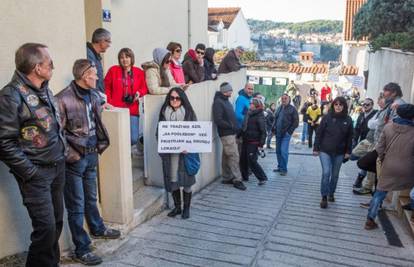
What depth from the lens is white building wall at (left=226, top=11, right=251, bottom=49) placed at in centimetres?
4541

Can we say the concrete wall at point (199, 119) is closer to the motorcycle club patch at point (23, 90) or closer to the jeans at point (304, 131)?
the motorcycle club patch at point (23, 90)

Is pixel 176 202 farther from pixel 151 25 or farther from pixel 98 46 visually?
pixel 151 25

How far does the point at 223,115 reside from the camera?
25.7ft

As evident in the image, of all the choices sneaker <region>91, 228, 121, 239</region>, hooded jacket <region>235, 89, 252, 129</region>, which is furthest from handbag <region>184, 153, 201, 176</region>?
hooded jacket <region>235, 89, 252, 129</region>

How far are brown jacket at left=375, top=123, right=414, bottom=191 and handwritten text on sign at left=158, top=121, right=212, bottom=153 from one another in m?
2.36

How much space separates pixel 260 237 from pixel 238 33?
44.5 m

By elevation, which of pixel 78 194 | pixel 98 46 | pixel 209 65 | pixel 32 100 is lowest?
pixel 78 194

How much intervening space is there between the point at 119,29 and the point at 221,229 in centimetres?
493

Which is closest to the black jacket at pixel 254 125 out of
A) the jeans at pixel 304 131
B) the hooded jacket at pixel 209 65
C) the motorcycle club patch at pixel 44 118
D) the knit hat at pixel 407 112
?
the hooded jacket at pixel 209 65

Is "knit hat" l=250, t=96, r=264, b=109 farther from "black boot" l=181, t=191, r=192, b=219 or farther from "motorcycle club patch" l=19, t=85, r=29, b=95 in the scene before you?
"motorcycle club patch" l=19, t=85, r=29, b=95

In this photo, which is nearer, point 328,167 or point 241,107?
point 328,167

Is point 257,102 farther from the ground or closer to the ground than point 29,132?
closer to the ground

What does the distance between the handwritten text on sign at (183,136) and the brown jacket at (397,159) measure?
7.73 feet

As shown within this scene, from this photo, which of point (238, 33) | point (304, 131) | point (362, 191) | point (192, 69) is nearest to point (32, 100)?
point (192, 69)
